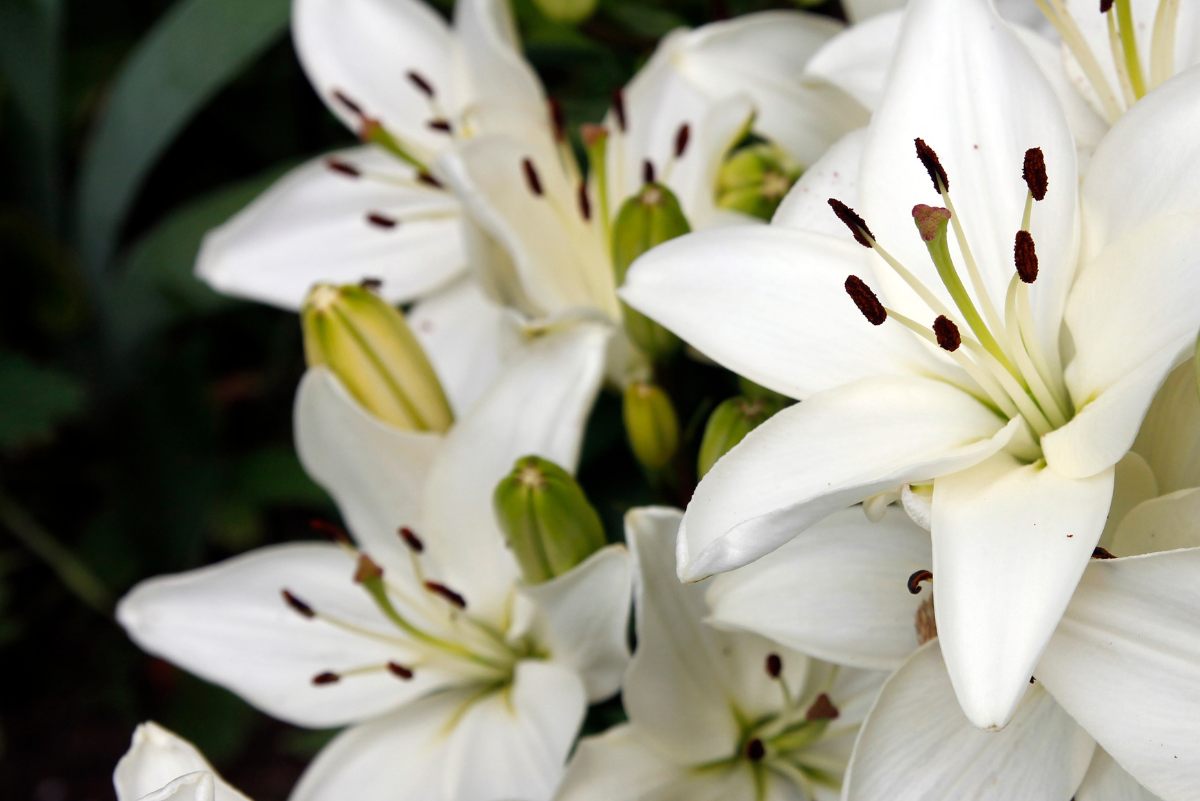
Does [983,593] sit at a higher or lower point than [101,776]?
higher

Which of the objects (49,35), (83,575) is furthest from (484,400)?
(83,575)

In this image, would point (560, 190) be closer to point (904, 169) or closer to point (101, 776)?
point (904, 169)

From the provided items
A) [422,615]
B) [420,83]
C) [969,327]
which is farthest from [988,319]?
[420,83]

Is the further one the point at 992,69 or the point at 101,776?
the point at 101,776

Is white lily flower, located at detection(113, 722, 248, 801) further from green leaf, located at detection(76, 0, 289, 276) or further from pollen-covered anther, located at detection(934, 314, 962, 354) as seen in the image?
green leaf, located at detection(76, 0, 289, 276)

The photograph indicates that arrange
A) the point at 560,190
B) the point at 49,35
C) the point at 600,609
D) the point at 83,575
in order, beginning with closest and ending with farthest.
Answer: the point at 600,609, the point at 560,190, the point at 49,35, the point at 83,575

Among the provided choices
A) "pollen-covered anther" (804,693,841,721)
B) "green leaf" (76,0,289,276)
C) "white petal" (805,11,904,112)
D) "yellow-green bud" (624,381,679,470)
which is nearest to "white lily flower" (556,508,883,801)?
"pollen-covered anther" (804,693,841,721)

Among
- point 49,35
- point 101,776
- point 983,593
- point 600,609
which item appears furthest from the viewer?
point 101,776
